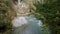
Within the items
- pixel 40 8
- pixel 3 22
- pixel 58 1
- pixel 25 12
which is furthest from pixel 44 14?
pixel 25 12

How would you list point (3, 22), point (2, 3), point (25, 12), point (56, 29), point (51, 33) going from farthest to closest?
point (25, 12), point (2, 3), point (3, 22), point (51, 33), point (56, 29)

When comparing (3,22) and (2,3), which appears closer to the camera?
(3,22)

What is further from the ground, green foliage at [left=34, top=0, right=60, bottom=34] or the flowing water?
green foliage at [left=34, top=0, right=60, bottom=34]

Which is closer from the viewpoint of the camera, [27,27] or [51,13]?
[51,13]

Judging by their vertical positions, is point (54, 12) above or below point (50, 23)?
above

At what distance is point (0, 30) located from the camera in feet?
15.7

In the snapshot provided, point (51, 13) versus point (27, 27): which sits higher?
point (51, 13)

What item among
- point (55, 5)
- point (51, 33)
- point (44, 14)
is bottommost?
point (51, 33)

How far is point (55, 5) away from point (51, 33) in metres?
0.52

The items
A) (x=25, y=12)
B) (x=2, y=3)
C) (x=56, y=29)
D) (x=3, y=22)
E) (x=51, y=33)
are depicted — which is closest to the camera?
(x=56, y=29)

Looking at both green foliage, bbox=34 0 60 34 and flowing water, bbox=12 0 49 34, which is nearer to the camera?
green foliage, bbox=34 0 60 34

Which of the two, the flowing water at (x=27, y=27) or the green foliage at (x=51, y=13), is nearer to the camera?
the green foliage at (x=51, y=13)

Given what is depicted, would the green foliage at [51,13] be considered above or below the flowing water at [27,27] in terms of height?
above

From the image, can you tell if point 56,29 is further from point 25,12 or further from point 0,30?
point 25,12
